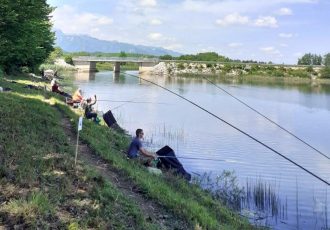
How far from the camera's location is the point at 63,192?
7352 mm

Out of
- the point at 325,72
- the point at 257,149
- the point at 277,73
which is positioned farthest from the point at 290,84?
the point at 257,149

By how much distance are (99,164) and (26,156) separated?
113 inches

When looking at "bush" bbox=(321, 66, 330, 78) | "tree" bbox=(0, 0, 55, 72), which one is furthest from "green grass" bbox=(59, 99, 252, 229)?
"bush" bbox=(321, 66, 330, 78)

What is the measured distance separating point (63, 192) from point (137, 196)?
2.23m

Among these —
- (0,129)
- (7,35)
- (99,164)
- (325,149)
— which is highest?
(7,35)

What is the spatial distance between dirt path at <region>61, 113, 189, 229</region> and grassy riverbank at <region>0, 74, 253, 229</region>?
0.09 metres

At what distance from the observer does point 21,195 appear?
6676mm

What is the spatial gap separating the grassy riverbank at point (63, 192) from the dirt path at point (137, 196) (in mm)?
95

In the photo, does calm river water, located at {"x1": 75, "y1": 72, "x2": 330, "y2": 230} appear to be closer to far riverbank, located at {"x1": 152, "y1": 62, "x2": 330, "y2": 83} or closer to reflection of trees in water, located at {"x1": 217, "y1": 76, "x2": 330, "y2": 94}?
reflection of trees in water, located at {"x1": 217, "y1": 76, "x2": 330, "y2": 94}

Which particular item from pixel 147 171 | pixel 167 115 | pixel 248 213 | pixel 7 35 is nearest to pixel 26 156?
pixel 147 171

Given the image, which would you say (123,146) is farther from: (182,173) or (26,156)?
(26,156)

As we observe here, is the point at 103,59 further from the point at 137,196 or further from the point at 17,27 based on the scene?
the point at 137,196

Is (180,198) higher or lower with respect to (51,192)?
lower

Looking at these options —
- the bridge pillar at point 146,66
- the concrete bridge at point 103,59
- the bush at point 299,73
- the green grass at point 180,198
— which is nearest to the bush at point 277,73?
the bush at point 299,73
